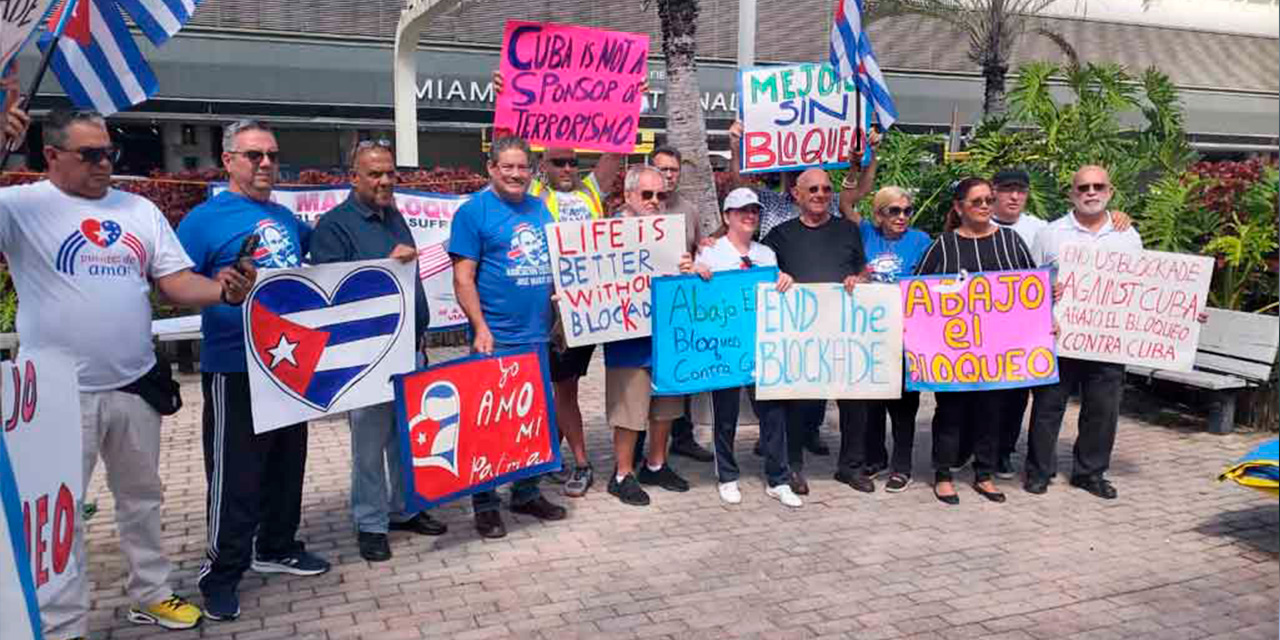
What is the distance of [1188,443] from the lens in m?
7.76

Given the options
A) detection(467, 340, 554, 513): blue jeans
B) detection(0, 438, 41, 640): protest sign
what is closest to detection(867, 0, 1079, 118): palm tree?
detection(467, 340, 554, 513): blue jeans

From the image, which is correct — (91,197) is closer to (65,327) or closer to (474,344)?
(65,327)

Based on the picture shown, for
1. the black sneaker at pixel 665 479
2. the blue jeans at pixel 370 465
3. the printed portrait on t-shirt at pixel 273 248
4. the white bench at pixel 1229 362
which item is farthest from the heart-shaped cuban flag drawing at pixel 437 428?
the white bench at pixel 1229 362

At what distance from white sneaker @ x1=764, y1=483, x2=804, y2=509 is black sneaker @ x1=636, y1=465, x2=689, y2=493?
0.55 m

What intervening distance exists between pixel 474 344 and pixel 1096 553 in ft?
11.5

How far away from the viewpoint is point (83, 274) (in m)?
3.86

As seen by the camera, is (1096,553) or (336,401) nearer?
(336,401)

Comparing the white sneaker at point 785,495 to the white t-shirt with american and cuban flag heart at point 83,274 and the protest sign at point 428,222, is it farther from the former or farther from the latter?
the white t-shirt with american and cuban flag heart at point 83,274

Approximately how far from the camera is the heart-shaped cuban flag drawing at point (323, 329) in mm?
4492

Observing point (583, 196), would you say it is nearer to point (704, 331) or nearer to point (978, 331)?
point (704, 331)

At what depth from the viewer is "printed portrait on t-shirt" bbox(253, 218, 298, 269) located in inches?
179

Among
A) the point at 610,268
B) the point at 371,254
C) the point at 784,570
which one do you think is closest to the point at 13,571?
the point at 371,254

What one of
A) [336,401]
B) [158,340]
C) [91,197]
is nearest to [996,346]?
[336,401]

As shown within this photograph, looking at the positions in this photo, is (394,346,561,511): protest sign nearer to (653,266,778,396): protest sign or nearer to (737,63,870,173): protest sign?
(653,266,778,396): protest sign
